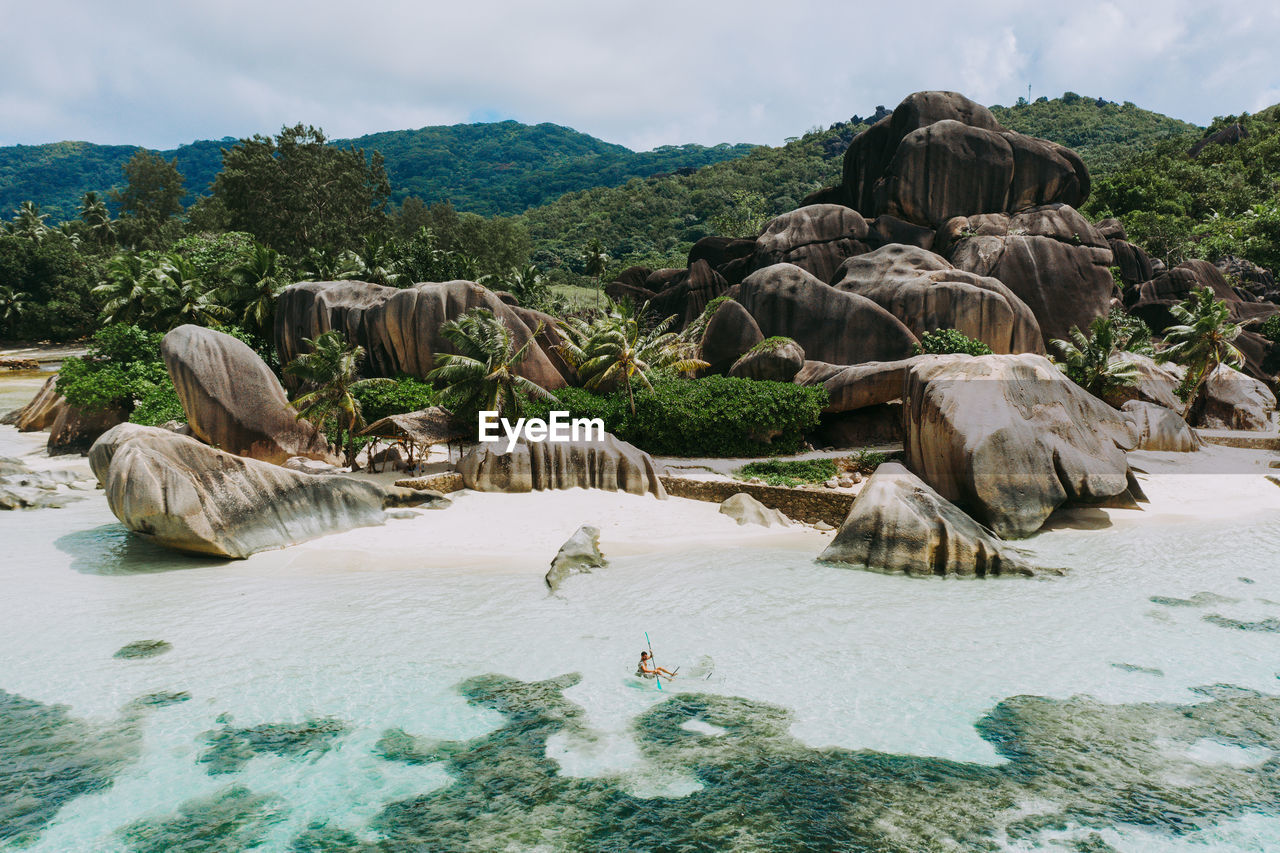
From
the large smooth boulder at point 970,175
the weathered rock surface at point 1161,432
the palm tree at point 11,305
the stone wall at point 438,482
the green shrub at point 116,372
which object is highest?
the large smooth boulder at point 970,175

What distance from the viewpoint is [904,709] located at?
30.1ft

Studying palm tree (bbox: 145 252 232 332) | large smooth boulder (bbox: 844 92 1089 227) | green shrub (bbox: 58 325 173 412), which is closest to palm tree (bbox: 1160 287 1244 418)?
large smooth boulder (bbox: 844 92 1089 227)

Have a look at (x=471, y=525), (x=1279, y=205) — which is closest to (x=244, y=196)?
(x=471, y=525)

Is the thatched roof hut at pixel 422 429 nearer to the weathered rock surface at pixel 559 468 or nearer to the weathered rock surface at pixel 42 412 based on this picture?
the weathered rock surface at pixel 559 468

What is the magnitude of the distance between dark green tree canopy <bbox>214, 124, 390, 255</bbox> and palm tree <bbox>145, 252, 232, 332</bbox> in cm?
1614

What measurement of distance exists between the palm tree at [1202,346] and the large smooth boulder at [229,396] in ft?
103

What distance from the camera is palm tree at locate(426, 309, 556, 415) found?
20.0 meters

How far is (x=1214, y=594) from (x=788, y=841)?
11.1m

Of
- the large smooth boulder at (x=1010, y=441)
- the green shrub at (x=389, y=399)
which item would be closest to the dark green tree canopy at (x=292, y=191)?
the green shrub at (x=389, y=399)

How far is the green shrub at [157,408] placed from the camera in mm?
22484

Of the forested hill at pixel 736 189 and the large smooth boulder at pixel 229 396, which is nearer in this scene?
the large smooth boulder at pixel 229 396

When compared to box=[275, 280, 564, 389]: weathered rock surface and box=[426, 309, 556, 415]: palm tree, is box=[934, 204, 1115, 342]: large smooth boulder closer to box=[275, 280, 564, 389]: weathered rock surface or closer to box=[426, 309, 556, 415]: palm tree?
box=[275, 280, 564, 389]: weathered rock surface

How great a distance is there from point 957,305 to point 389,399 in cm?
2133

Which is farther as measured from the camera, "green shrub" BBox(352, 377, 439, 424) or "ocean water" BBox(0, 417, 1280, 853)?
"green shrub" BBox(352, 377, 439, 424)
